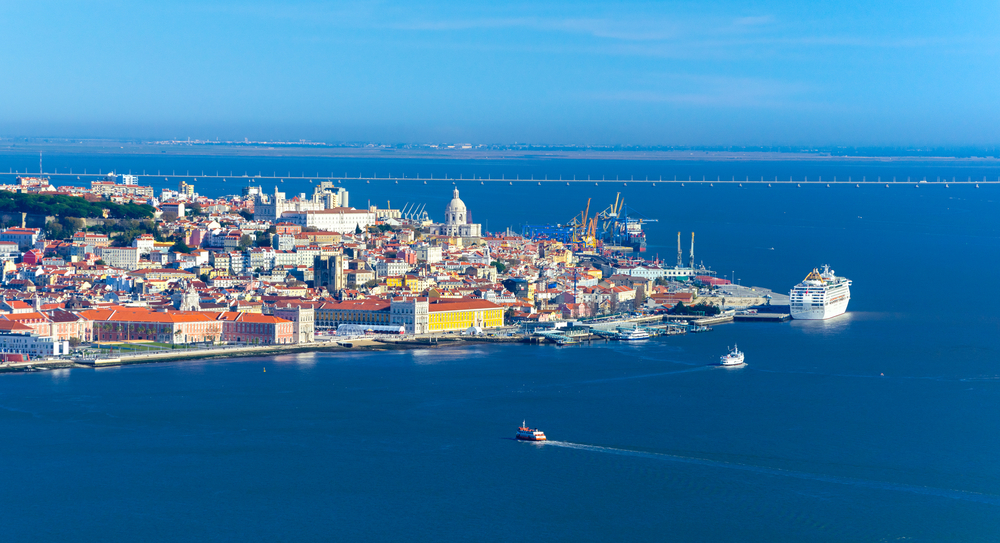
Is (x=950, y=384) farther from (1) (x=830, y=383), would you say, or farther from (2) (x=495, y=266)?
(2) (x=495, y=266)

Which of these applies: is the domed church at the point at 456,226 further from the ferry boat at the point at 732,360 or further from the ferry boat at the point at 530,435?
the ferry boat at the point at 530,435

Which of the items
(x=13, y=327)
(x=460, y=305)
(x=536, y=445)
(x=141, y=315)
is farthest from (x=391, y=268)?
(x=536, y=445)

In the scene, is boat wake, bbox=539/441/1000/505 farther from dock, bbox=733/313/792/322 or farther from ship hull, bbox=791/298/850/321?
ship hull, bbox=791/298/850/321

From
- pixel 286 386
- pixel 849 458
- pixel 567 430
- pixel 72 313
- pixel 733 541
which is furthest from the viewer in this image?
pixel 72 313

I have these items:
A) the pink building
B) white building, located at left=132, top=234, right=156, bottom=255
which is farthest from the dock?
white building, located at left=132, top=234, right=156, bottom=255

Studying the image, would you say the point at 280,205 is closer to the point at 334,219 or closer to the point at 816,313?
the point at 334,219

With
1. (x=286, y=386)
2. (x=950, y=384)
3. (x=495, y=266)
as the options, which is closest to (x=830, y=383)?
(x=950, y=384)

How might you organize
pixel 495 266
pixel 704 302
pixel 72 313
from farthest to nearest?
1. pixel 495 266
2. pixel 704 302
3. pixel 72 313
